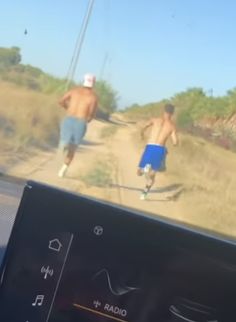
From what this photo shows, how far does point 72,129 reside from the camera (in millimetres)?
8250

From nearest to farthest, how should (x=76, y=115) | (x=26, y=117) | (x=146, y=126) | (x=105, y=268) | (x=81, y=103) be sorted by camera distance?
(x=105, y=268) → (x=26, y=117) → (x=146, y=126) → (x=76, y=115) → (x=81, y=103)

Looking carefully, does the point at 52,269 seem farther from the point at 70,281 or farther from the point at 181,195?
the point at 181,195

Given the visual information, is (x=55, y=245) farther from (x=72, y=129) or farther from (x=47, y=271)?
(x=72, y=129)

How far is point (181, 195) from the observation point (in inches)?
326

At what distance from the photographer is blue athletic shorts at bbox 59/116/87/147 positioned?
8.12 metres

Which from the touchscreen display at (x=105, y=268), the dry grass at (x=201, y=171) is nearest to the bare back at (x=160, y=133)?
the dry grass at (x=201, y=171)

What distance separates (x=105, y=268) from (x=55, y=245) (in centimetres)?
9

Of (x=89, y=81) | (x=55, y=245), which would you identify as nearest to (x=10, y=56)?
(x=89, y=81)

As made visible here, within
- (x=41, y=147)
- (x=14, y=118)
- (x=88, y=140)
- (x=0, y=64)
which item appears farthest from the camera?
(x=88, y=140)

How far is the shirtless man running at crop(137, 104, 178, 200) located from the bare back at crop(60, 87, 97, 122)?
0.72m

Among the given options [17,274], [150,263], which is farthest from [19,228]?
[150,263]

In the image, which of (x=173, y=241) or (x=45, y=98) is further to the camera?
(x=45, y=98)

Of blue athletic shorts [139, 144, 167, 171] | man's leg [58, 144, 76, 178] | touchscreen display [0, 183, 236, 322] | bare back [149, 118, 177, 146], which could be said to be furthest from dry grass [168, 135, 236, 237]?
touchscreen display [0, 183, 236, 322]

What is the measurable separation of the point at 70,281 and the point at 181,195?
723 cm
